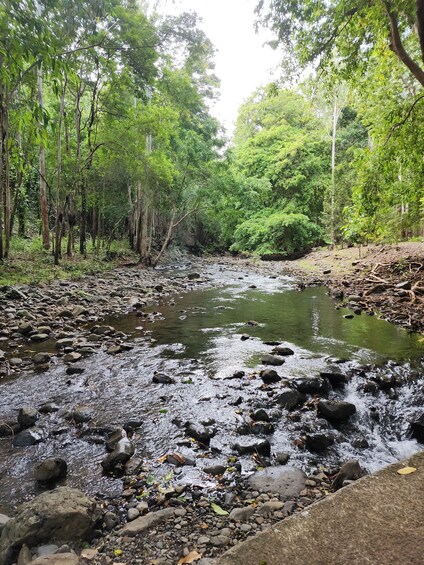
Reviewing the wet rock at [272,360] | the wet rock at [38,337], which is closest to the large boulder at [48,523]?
the wet rock at [272,360]

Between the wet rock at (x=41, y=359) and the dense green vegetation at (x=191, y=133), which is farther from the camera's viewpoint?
the dense green vegetation at (x=191, y=133)

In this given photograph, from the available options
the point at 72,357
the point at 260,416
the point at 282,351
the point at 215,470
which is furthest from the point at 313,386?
the point at 72,357

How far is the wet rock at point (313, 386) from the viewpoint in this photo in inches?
165

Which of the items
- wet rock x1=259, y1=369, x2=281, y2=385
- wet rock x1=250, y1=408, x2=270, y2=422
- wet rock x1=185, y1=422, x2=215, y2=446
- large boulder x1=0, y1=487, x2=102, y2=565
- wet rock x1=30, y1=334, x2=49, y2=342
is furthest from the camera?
wet rock x1=30, y1=334, x2=49, y2=342

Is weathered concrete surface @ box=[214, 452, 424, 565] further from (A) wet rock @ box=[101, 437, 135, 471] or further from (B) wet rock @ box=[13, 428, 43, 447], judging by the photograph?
(B) wet rock @ box=[13, 428, 43, 447]

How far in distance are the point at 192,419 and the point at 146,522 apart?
57.4 inches

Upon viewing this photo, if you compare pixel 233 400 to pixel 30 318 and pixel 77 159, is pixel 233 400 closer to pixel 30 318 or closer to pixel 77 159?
pixel 30 318

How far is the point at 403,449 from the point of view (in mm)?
3172

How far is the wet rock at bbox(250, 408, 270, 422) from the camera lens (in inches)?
139

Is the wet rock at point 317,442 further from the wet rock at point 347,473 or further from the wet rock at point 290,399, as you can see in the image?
the wet rock at point 290,399

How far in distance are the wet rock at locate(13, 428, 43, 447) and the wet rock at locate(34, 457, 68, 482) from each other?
504mm

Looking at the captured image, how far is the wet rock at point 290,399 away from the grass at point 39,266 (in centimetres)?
821

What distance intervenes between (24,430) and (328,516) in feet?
9.29

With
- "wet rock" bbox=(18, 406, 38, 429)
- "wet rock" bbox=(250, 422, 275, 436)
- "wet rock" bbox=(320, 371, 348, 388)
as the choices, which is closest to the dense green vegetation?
"wet rock" bbox=(18, 406, 38, 429)
